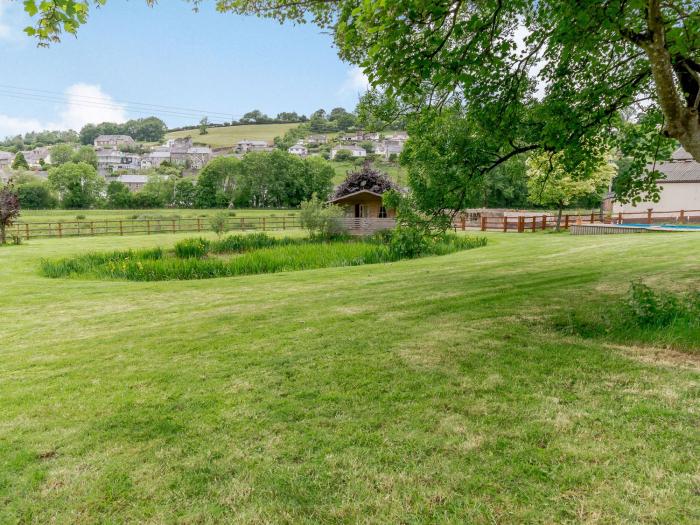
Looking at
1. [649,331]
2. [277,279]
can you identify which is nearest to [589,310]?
[649,331]

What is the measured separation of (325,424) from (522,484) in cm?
133

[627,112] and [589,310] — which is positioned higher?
[627,112]

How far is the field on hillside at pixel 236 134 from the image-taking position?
5605 inches

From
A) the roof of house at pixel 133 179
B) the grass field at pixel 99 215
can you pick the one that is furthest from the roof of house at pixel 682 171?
the roof of house at pixel 133 179

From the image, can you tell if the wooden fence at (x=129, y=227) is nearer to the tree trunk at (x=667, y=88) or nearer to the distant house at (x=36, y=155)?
the tree trunk at (x=667, y=88)

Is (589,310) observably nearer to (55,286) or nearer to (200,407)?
(200,407)

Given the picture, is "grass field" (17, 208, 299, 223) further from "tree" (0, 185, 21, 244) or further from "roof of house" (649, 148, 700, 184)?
"roof of house" (649, 148, 700, 184)

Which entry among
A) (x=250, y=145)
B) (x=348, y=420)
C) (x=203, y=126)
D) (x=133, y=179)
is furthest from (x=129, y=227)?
(x=203, y=126)

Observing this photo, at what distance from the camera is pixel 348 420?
10.1ft

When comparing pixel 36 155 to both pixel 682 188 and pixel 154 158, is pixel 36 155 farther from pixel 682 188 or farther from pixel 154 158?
pixel 682 188

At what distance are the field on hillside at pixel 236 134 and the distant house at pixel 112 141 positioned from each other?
17461mm

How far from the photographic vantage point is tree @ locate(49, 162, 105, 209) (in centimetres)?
6444

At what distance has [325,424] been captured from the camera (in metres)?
3.04

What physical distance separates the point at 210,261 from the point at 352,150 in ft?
395
